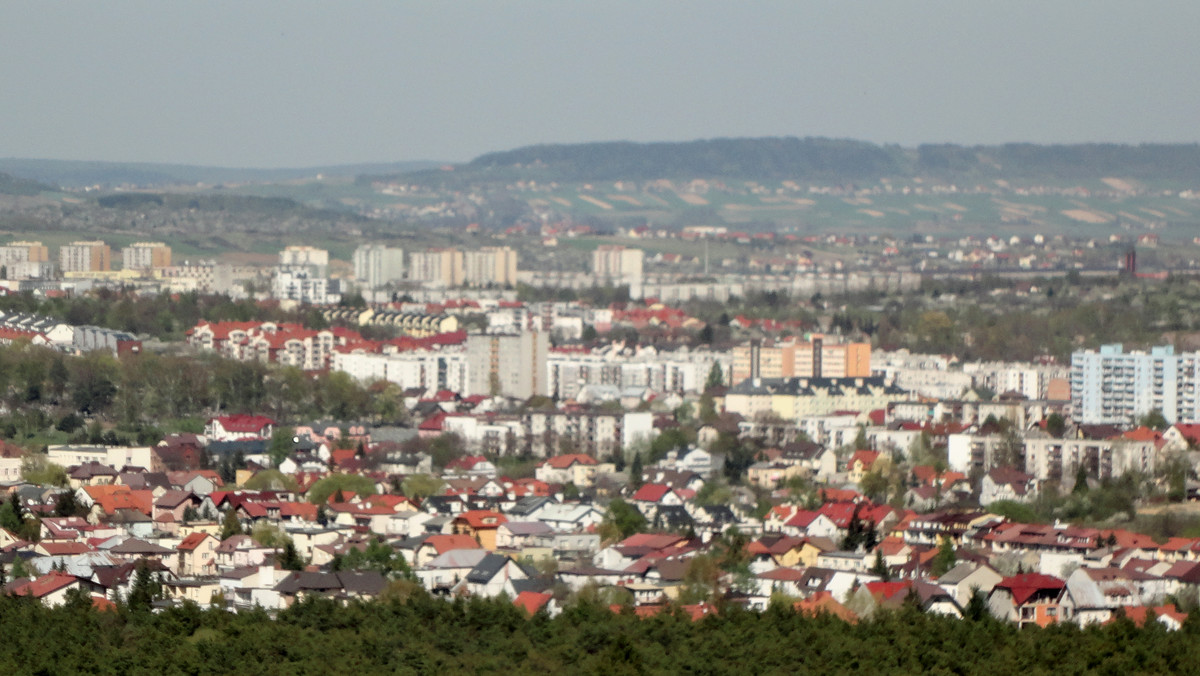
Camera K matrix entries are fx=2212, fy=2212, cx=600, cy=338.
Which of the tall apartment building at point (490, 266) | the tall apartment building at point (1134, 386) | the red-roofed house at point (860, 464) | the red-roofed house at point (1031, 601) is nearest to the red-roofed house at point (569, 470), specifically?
the red-roofed house at point (860, 464)

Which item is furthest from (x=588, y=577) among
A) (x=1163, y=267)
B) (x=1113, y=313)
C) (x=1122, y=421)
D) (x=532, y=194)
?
(x=532, y=194)

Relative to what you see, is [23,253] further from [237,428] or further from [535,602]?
[535,602]

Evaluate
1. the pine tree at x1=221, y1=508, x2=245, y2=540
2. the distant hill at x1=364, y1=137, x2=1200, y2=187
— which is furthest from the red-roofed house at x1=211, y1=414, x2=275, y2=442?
the distant hill at x1=364, y1=137, x2=1200, y2=187

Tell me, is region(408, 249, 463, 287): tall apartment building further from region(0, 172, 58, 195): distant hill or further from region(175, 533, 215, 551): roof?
region(175, 533, 215, 551): roof

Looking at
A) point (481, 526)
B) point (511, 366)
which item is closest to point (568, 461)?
point (481, 526)

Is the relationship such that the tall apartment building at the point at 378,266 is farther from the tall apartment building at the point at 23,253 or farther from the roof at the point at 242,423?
the roof at the point at 242,423

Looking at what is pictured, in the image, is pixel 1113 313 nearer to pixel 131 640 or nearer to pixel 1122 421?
pixel 1122 421
